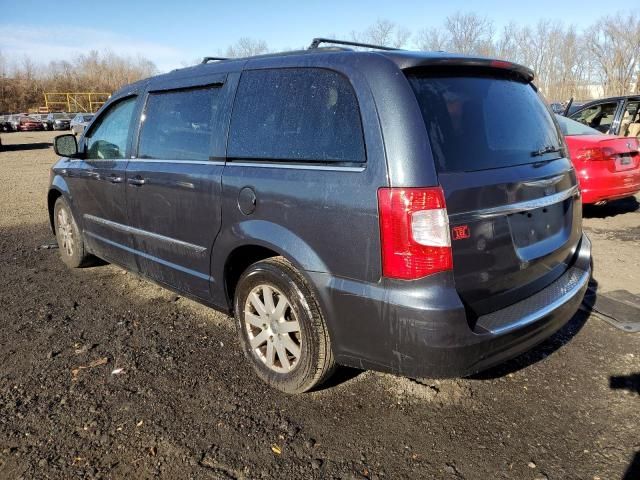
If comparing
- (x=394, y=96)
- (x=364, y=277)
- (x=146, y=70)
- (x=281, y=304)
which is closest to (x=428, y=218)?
(x=364, y=277)

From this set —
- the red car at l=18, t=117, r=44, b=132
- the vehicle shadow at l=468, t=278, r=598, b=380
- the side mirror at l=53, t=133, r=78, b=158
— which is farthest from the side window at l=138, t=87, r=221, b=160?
the red car at l=18, t=117, r=44, b=132

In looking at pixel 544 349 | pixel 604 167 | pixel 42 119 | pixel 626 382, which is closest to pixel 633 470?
pixel 626 382

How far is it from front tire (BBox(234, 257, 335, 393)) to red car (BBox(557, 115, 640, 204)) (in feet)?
16.8

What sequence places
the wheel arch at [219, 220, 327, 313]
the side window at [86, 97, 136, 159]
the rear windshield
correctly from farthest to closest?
the side window at [86, 97, 136, 159]
the wheel arch at [219, 220, 327, 313]
the rear windshield

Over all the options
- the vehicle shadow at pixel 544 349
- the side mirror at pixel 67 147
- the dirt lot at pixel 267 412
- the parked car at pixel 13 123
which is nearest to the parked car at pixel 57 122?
the parked car at pixel 13 123

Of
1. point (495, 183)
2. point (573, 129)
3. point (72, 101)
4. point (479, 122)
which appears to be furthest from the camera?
point (72, 101)

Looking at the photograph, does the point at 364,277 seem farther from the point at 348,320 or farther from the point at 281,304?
the point at 281,304

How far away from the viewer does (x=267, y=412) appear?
2.75 m

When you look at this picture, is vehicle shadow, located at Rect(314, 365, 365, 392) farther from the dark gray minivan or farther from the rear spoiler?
the rear spoiler

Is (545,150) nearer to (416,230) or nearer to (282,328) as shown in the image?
(416,230)

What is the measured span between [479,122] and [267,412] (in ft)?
6.23

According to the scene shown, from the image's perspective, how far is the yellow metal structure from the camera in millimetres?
59750

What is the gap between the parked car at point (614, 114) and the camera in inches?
358

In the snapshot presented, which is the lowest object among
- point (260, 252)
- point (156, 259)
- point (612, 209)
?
point (612, 209)
